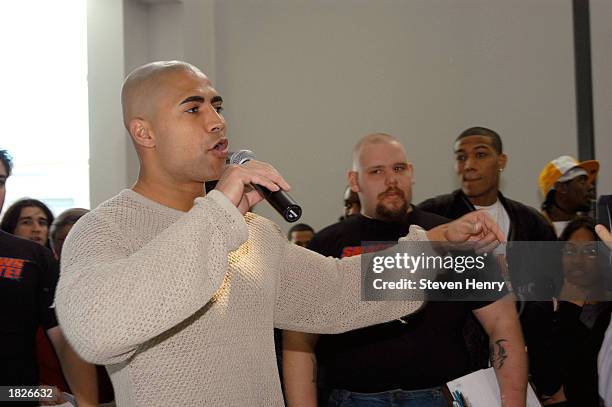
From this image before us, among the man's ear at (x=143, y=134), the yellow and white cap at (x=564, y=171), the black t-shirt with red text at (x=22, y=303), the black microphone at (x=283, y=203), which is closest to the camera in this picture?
the black microphone at (x=283, y=203)

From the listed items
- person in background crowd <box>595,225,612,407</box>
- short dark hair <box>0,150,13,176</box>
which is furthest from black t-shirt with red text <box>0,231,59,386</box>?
person in background crowd <box>595,225,612,407</box>

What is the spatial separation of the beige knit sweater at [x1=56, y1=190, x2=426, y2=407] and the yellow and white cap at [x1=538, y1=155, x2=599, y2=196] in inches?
75.7

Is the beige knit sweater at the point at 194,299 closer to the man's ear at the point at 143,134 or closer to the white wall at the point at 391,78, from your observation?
the man's ear at the point at 143,134

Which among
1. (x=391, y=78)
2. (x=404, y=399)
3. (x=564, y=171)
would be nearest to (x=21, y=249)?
(x=404, y=399)

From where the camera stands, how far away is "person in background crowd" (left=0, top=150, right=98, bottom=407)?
2.20 metres

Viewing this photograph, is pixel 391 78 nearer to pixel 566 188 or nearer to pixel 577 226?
pixel 566 188

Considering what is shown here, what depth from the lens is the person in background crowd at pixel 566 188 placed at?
2.94 m

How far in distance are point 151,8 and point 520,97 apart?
71.3 inches

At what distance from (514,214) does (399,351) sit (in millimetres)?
802

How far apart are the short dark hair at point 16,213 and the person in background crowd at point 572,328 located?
1804mm

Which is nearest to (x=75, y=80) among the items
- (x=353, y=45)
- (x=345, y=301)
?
(x=353, y=45)

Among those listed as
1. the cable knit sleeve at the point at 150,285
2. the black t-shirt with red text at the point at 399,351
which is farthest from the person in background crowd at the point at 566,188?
the cable knit sleeve at the point at 150,285

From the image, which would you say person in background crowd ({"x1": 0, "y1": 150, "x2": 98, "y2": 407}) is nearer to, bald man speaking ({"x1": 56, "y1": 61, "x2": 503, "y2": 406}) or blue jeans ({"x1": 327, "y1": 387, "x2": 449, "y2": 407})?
blue jeans ({"x1": 327, "y1": 387, "x2": 449, "y2": 407})

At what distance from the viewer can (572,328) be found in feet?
8.30
